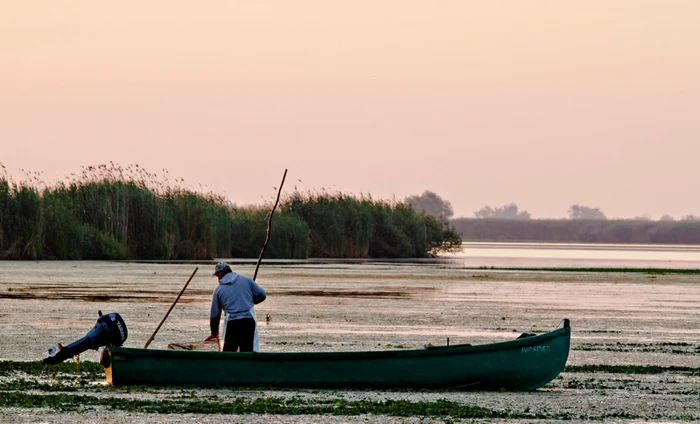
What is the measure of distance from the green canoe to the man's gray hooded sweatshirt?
2.33ft

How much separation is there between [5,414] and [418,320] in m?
13.9

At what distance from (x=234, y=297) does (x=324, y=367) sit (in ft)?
4.71

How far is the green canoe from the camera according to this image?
1570cm

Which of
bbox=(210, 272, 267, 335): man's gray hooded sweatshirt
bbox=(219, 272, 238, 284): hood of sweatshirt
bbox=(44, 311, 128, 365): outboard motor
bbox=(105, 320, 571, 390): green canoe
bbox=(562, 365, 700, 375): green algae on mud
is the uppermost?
bbox=(219, 272, 238, 284): hood of sweatshirt

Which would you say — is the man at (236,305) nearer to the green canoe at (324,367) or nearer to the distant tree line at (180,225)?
the green canoe at (324,367)

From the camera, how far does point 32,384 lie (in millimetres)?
15680

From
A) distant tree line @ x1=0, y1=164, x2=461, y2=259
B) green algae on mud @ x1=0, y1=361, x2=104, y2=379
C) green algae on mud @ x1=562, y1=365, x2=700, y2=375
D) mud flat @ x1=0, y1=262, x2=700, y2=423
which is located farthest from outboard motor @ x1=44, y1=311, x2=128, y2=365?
distant tree line @ x1=0, y1=164, x2=461, y2=259

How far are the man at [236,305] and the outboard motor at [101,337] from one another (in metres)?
1.26

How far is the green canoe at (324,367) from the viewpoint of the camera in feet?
51.5

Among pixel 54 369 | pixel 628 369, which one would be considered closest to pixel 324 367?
pixel 54 369

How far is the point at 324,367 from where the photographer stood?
51.4 ft

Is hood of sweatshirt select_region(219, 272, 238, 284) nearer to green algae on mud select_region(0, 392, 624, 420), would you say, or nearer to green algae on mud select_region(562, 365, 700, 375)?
green algae on mud select_region(0, 392, 624, 420)

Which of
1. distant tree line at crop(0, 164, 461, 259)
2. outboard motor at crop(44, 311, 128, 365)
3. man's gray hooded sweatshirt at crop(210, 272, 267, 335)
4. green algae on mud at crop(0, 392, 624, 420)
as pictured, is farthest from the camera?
distant tree line at crop(0, 164, 461, 259)

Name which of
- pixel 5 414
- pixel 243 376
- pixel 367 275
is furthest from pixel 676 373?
pixel 367 275
